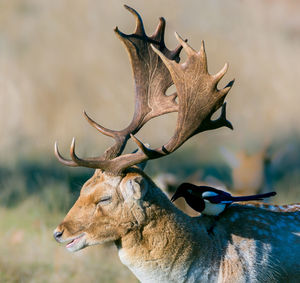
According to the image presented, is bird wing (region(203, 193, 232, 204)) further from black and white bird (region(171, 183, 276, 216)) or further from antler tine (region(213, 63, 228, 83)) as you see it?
antler tine (region(213, 63, 228, 83))

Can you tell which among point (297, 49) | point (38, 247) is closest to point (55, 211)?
point (38, 247)

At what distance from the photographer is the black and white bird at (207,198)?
4539 mm

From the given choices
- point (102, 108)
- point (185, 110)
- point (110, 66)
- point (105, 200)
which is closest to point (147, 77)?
point (185, 110)

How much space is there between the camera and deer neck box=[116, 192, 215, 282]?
425cm

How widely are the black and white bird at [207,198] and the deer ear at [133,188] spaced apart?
0.45 meters

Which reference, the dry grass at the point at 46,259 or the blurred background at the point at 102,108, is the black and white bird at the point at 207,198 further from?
the dry grass at the point at 46,259

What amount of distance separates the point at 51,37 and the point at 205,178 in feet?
14.4

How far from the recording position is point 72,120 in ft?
32.1

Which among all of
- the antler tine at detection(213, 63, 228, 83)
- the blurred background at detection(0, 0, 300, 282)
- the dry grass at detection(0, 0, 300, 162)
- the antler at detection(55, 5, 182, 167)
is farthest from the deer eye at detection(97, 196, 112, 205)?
the dry grass at detection(0, 0, 300, 162)

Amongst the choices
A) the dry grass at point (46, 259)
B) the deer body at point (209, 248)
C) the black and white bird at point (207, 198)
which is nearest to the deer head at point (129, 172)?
the deer body at point (209, 248)

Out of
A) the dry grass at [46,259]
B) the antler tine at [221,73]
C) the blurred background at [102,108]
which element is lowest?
the dry grass at [46,259]

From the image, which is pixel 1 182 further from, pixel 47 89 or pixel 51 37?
pixel 51 37

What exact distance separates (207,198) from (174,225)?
0.33 metres

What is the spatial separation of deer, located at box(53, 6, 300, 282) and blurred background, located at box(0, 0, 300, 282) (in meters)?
2.06
